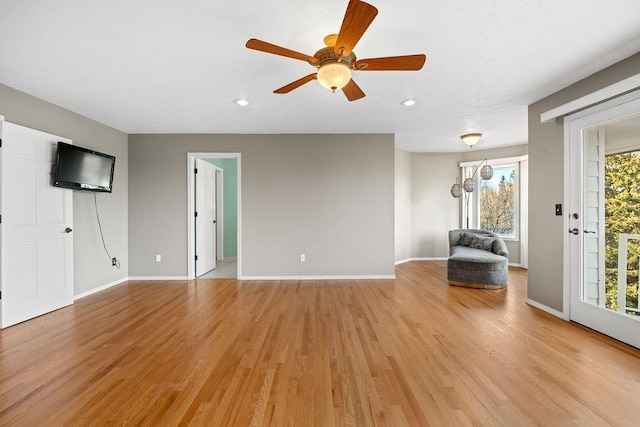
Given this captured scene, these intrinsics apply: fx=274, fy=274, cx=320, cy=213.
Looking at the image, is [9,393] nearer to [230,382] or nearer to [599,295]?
[230,382]

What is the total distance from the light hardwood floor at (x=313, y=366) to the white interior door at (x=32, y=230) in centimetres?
29

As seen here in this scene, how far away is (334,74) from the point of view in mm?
1940

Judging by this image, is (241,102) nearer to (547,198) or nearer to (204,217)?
(204,217)

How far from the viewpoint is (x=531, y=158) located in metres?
3.57

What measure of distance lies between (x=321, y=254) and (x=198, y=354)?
2852 millimetres

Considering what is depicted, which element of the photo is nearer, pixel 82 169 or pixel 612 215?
pixel 612 215

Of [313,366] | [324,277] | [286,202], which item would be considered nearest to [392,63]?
[313,366]

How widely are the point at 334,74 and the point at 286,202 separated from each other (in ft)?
10.4

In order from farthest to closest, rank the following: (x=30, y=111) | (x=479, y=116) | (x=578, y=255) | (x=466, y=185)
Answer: (x=466, y=185), (x=479, y=116), (x=30, y=111), (x=578, y=255)

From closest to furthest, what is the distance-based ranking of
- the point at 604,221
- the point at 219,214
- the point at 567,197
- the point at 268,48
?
1. the point at 268,48
2. the point at 604,221
3. the point at 567,197
4. the point at 219,214

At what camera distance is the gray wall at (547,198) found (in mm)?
3139

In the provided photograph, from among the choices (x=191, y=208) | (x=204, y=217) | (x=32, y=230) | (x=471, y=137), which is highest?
(x=471, y=137)

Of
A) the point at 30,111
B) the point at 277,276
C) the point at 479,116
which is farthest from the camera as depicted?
the point at 277,276

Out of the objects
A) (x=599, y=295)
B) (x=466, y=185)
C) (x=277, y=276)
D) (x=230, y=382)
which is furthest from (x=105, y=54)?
(x=466, y=185)
